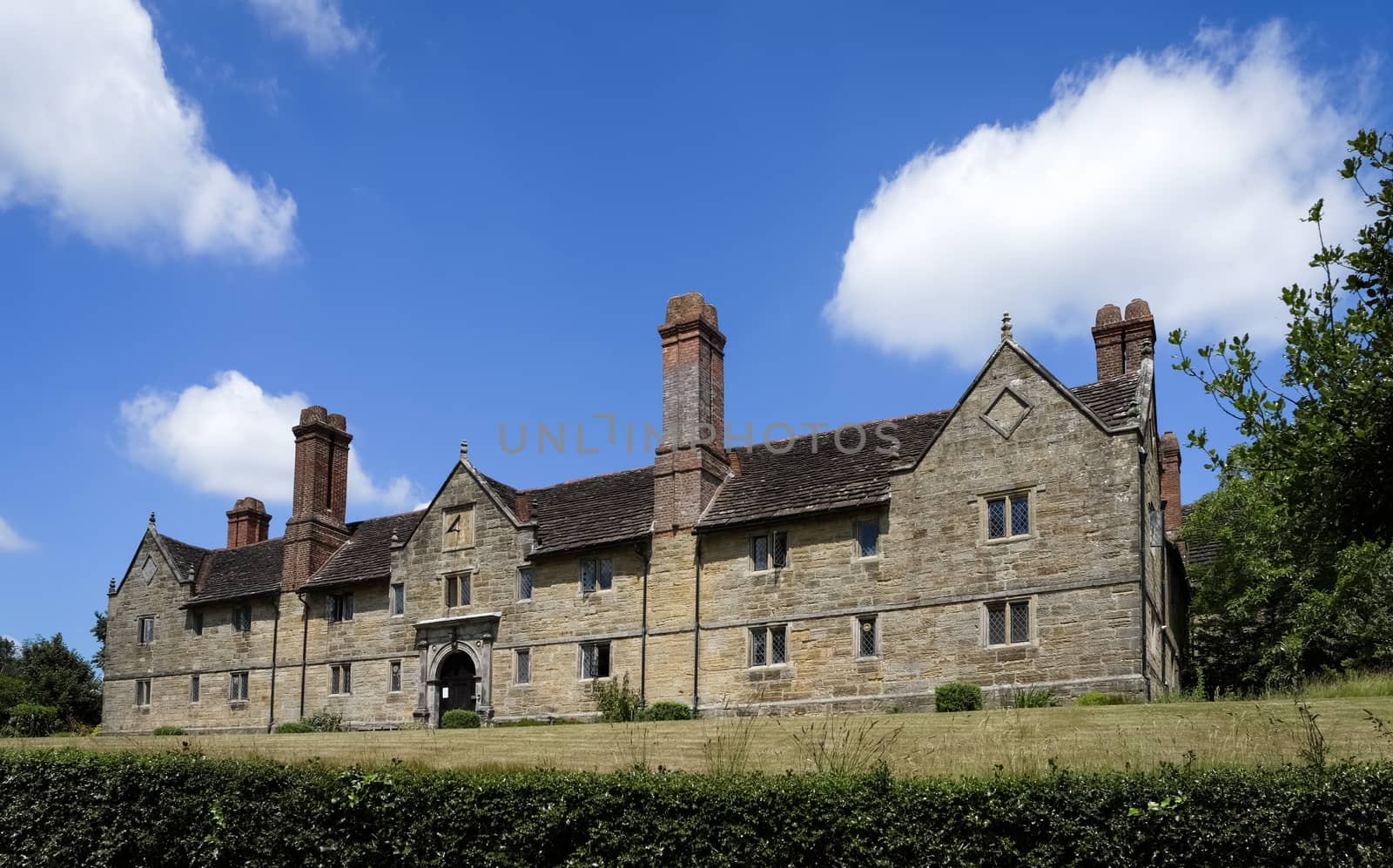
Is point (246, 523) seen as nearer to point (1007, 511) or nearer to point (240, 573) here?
point (240, 573)

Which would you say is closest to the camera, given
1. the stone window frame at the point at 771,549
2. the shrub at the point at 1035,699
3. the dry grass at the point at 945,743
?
the dry grass at the point at 945,743

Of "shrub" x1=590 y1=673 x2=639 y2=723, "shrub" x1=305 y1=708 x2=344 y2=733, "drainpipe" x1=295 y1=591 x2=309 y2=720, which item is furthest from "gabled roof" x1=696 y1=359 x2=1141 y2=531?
"drainpipe" x1=295 y1=591 x2=309 y2=720

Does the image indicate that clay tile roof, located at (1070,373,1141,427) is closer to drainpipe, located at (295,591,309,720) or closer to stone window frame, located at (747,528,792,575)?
stone window frame, located at (747,528,792,575)

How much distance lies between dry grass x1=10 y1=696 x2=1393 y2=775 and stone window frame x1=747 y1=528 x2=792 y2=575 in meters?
6.84

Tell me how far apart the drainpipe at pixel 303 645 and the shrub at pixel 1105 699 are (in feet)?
89.7

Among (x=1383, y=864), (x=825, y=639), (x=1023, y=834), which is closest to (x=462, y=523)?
(x=825, y=639)

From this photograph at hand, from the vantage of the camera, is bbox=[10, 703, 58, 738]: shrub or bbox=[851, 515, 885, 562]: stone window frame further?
bbox=[10, 703, 58, 738]: shrub

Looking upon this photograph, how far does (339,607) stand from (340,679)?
8.17ft

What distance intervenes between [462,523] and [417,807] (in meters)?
24.3

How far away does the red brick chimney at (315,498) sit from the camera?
46.2 m

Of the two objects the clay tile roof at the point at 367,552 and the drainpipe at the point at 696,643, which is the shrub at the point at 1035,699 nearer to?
the drainpipe at the point at 696,643

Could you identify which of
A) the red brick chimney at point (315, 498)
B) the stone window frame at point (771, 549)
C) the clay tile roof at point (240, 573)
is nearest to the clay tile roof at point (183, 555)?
the clay tile roof at point (240, 573)

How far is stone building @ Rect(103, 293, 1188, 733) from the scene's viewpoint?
30.7 meters

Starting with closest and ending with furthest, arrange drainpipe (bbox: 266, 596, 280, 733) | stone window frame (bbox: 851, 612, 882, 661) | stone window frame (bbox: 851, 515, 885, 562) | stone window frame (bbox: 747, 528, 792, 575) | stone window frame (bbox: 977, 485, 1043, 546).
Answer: stone window frame (bbox: 977, 485, 1043, 546), stone window frame (bbox: 851, 612, 882, 661), stone window frame (bbox: 851, 515, 885, 562), stone window frame (bbox: 747, 528, 792, 575), drainpipe (bbox: 266, 596, 280, 733)
